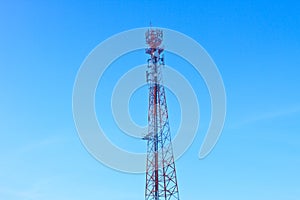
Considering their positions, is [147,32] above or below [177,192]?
above

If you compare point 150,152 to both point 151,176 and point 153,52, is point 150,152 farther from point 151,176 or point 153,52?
point 153,52

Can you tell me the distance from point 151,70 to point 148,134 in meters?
6.19

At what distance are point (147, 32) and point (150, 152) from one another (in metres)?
11.4

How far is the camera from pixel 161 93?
180 feet

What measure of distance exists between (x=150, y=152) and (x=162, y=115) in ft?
12.5

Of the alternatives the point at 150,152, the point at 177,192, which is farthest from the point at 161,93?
the point at 177,192

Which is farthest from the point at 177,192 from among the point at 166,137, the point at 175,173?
the point at 166,137

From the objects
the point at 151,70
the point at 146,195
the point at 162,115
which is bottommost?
the point at 146,195

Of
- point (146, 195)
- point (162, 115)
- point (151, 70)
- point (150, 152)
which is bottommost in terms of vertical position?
point (146, 195)

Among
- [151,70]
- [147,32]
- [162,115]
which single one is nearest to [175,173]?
[162,115]

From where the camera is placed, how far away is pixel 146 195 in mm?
52875

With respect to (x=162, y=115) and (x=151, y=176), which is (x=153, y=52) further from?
(x=151, y=176)

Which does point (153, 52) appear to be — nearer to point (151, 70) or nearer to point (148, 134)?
point (151, 70)

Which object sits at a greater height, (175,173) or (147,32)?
(147,32)
